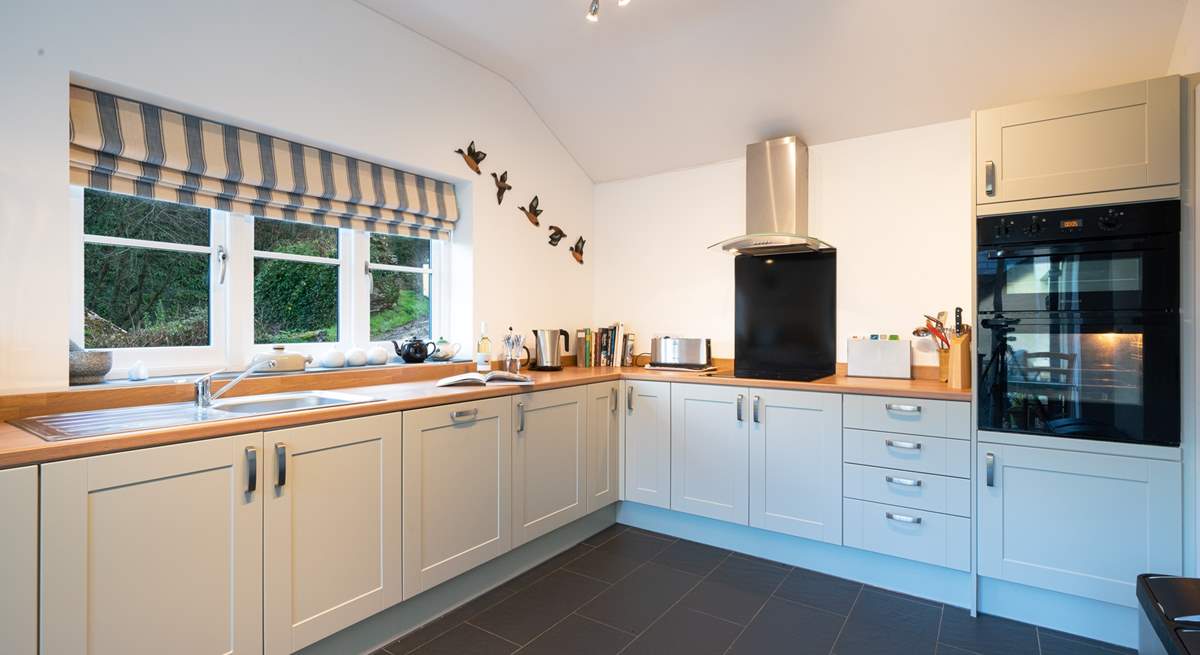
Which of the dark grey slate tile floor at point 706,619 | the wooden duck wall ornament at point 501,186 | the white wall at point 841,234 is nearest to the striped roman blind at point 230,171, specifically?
the wooden duck wall ornament at point 501,186

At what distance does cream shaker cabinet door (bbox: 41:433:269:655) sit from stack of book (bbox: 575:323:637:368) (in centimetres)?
219

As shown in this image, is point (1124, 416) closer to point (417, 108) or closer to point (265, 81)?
point (417, 108)

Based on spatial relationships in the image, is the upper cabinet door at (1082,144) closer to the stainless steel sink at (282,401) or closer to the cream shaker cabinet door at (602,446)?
the cream shaker cabinet door at (602,446)

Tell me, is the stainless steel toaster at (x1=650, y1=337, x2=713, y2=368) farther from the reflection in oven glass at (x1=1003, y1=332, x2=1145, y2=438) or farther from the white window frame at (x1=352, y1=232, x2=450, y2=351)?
the reflection in oven glass at (x1=1003, y1=332, x2=1145, y2=438)

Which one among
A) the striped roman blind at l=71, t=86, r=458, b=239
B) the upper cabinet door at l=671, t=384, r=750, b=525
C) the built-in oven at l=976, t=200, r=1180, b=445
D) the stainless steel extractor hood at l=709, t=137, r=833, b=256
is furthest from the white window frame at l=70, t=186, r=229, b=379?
the built-in oven at l=976, t=200, r=1180, b=445

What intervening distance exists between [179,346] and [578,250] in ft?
7.42

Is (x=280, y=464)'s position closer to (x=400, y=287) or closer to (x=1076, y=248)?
(x=400, y=287)

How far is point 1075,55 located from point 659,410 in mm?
2340

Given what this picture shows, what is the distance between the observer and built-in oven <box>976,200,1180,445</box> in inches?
76.5

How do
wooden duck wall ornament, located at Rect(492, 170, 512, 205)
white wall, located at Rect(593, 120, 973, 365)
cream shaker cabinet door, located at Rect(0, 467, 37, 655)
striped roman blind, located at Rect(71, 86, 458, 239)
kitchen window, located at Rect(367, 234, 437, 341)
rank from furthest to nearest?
wooden duck wall ornament, located at Rect(492, 170, 512, 205)
kitchen window, located at Rect(367, 234, 437, 341)
white wall, located at Rect(593, 120, 973, 365)
striped roman blind, located at Rect(71, 86, 458, 239)
cream shaker cabinet door, located at Rect(0, 467, 37, 655)

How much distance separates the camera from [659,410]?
3.05 meters

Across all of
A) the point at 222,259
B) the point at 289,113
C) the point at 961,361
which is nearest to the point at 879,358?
the point at 961,361

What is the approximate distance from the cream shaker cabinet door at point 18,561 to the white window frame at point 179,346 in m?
0.89

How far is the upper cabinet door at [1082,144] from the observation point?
1938mm
